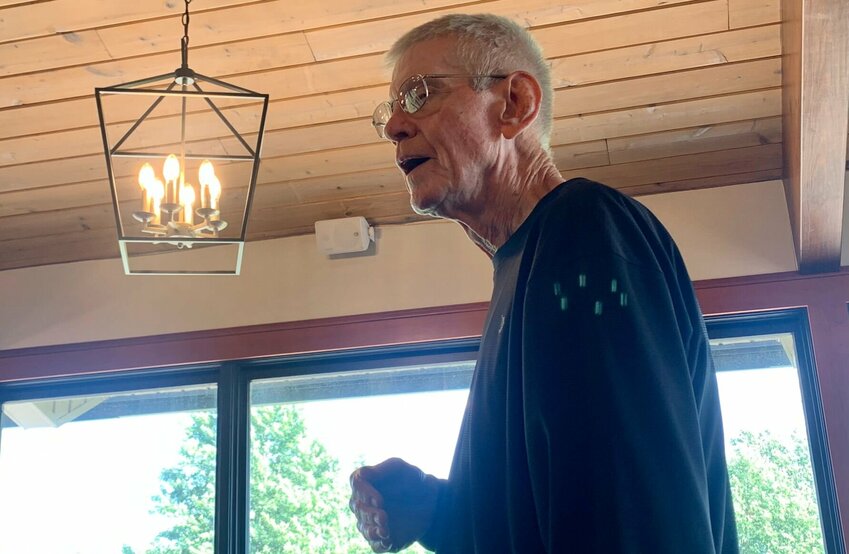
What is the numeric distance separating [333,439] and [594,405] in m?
2.67

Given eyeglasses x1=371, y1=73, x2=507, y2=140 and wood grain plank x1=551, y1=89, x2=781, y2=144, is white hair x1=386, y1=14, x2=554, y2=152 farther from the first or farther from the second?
wood grain plank x1=551, y1=89, x2=781, y2=144

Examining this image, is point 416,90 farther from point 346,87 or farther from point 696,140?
point 696,140

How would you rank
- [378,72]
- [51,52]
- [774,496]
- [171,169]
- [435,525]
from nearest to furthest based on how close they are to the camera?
[435,525] < [171,169] < [51,52] < [378,72] < [774,496]

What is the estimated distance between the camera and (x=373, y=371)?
341 centimetres

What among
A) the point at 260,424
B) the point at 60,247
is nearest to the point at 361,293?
the point at 260,424

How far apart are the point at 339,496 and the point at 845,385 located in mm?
1742

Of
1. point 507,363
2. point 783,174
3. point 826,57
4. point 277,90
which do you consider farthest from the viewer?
point 783,174

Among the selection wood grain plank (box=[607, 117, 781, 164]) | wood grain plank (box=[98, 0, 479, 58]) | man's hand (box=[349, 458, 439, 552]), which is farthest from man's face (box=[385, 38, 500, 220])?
wood grain plank (box=[607, 117, 781, 164])

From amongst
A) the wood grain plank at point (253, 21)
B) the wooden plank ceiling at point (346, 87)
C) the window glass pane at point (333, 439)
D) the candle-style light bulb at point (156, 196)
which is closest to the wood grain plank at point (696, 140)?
the wooden plank ceiling at point (346, 87)

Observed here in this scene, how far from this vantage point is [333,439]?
337cm

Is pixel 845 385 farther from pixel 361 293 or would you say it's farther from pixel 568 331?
pixel 568 331

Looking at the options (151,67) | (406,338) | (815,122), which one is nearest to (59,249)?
(151,67)

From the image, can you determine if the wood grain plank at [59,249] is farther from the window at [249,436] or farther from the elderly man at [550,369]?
the elderly man at [550,369]

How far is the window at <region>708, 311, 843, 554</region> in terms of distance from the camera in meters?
2.95
